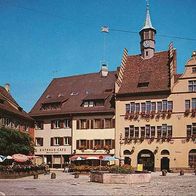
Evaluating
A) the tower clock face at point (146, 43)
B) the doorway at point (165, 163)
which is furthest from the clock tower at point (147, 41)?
the doorway at point (165, 163)

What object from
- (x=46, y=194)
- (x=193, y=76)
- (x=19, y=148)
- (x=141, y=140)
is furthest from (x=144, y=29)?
(x=46, y=194)

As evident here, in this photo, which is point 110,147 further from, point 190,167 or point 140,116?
point 190,167

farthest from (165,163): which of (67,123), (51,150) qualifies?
(51,150)

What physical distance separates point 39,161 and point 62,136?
5771 mm

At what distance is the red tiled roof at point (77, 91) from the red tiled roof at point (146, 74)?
10.8 feet

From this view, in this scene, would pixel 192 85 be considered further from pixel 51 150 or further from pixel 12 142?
pixel 12 142

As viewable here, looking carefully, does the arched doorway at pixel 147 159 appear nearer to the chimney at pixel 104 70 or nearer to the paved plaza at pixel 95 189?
the chimney at pixel 104 70

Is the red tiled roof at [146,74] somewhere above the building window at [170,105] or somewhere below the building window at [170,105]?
above

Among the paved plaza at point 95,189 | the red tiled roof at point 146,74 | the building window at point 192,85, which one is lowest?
the paved plaza at point 95,189

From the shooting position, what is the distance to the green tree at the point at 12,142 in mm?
50844

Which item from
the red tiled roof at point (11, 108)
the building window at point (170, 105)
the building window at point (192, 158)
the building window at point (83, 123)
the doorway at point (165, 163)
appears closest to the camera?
the building window at point (192, 158)

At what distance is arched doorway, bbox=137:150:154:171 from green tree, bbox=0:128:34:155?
15.6 metres

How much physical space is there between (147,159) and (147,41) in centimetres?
1903

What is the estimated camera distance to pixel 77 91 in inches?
2603
